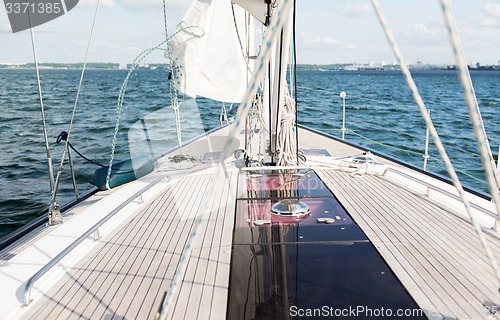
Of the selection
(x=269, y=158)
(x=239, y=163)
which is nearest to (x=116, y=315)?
(x=269, y=158)

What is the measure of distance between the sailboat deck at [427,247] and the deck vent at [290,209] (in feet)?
1.44

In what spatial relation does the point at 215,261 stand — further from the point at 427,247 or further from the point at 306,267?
the point at 427,247

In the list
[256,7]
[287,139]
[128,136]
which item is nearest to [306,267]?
[287,139]

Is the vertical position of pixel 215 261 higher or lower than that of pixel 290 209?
lower

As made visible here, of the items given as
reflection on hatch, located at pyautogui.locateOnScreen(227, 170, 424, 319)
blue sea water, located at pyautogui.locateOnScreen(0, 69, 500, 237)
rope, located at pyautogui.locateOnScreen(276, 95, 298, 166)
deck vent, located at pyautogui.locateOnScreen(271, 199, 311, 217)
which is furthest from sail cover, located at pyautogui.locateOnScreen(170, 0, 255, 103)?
deck vent, located at pyautogui.locateOnScreen(271, 199, 311, 217)

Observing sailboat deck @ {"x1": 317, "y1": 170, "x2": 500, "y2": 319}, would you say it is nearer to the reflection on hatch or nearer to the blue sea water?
the reflection on hatch

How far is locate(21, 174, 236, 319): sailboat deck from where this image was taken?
2441mm

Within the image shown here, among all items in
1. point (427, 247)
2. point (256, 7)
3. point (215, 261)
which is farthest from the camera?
point (256, 7)

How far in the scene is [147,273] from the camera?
2.84 m

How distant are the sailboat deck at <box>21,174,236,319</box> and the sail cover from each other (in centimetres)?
157

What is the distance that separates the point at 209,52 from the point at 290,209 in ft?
7.08

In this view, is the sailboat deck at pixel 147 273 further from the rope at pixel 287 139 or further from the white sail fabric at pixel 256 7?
the white sail fabric at pixel 256 7

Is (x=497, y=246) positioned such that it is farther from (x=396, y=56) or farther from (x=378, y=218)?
(x=396, y=56)

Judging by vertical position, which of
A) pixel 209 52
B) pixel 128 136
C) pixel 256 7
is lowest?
pixel 128 136
